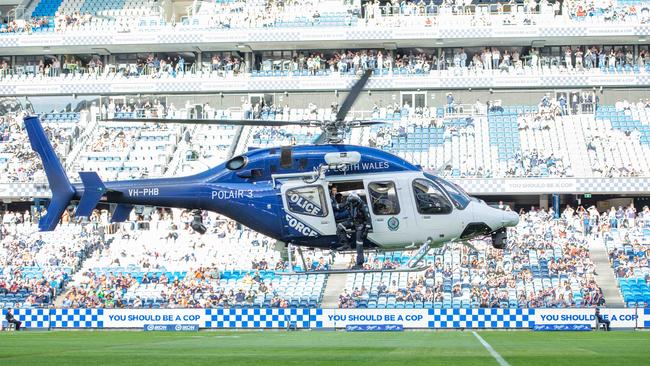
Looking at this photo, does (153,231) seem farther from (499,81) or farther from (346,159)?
(346,159)

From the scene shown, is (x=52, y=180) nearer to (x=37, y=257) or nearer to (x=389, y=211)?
(x=389, y=211)

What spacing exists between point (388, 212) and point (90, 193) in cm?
660

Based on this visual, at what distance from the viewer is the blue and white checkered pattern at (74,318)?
40.5 meters

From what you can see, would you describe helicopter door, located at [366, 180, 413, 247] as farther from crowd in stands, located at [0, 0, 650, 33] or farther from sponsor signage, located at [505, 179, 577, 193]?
crowd in stands, located at [0, 0, 650, 33]

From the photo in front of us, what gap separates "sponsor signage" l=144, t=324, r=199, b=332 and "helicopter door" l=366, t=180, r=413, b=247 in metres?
15.4

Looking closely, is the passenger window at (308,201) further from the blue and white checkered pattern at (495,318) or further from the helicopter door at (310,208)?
the blue and white checkered pattern at (495,318)

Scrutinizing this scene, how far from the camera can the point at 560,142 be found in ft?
170

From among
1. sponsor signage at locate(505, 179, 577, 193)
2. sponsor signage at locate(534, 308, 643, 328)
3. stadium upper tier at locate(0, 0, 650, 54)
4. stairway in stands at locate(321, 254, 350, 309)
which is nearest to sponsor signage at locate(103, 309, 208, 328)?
stairway in stands at locate(321, 254, 350, 309)

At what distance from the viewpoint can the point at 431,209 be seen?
85.0 ft

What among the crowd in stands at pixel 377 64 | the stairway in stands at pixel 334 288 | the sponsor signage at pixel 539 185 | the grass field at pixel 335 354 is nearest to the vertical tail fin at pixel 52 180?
the grass field at pixel 335 354

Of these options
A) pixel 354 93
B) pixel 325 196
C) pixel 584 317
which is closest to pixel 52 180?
pixel 325 196

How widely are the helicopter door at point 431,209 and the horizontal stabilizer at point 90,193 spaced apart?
6889 millimetres

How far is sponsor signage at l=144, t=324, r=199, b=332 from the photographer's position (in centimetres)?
3974

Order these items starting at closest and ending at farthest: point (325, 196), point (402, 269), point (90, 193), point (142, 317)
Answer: point (402, 269), point (325, 196), point (90, 193), point (142, 317)
